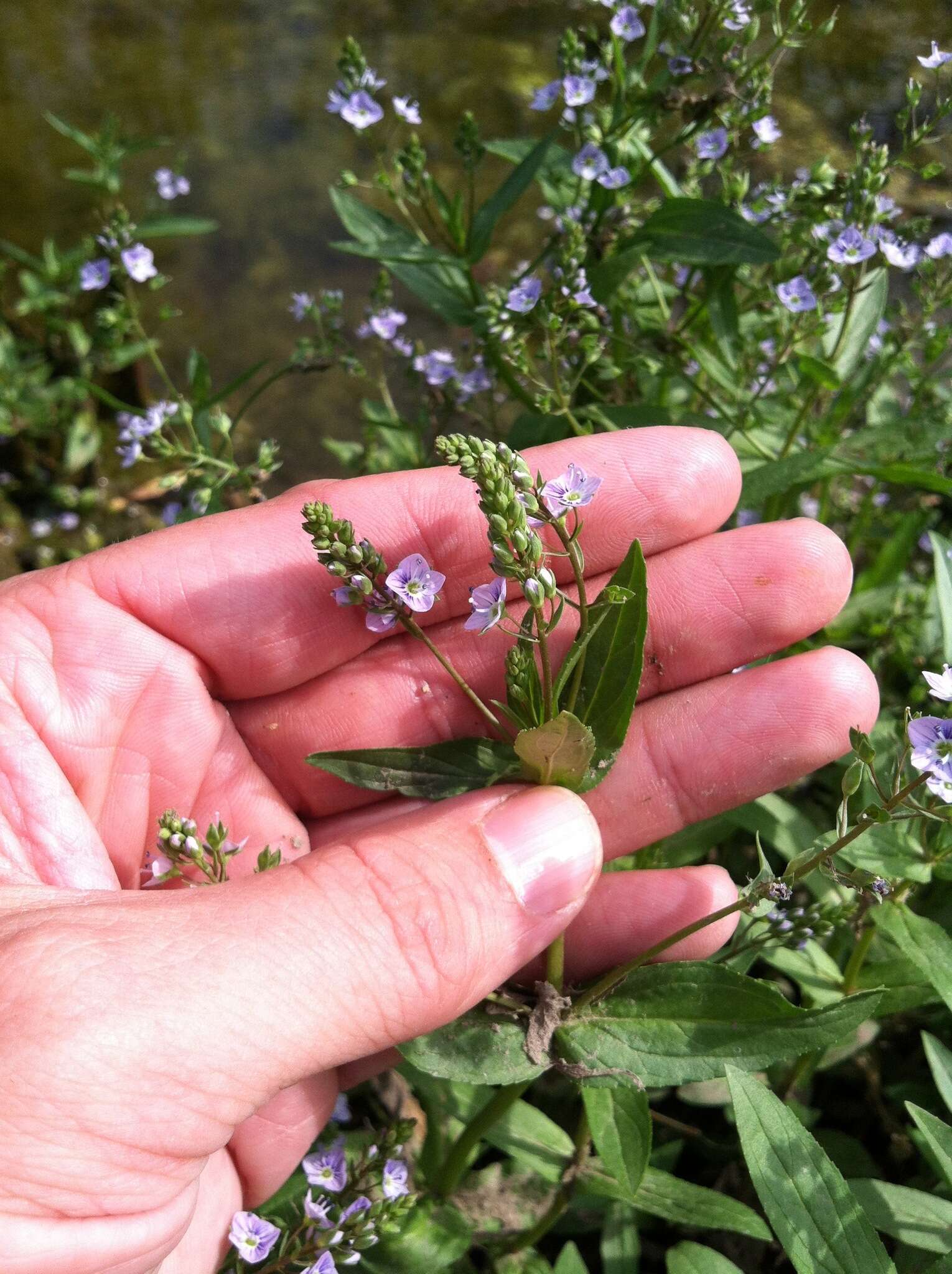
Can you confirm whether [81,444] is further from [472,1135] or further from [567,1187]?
[567,1187]

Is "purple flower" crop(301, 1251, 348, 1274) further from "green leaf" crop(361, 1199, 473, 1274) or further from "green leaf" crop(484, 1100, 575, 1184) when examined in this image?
"green leaf" crop(484, 1100, 575, 1184)

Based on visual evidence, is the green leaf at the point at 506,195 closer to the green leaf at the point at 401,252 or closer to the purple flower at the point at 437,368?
the green leaf at the point at 401,252

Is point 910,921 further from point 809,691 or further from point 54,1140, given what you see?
point 54,1140

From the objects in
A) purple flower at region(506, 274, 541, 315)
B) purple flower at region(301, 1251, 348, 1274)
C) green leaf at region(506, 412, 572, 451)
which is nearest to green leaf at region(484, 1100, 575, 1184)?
purple flower at region(301, 1251, 348, 1274)

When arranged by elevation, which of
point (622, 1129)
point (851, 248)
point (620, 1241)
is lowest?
point (620, 1241)

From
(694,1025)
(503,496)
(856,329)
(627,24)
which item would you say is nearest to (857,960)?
(694,1025)
